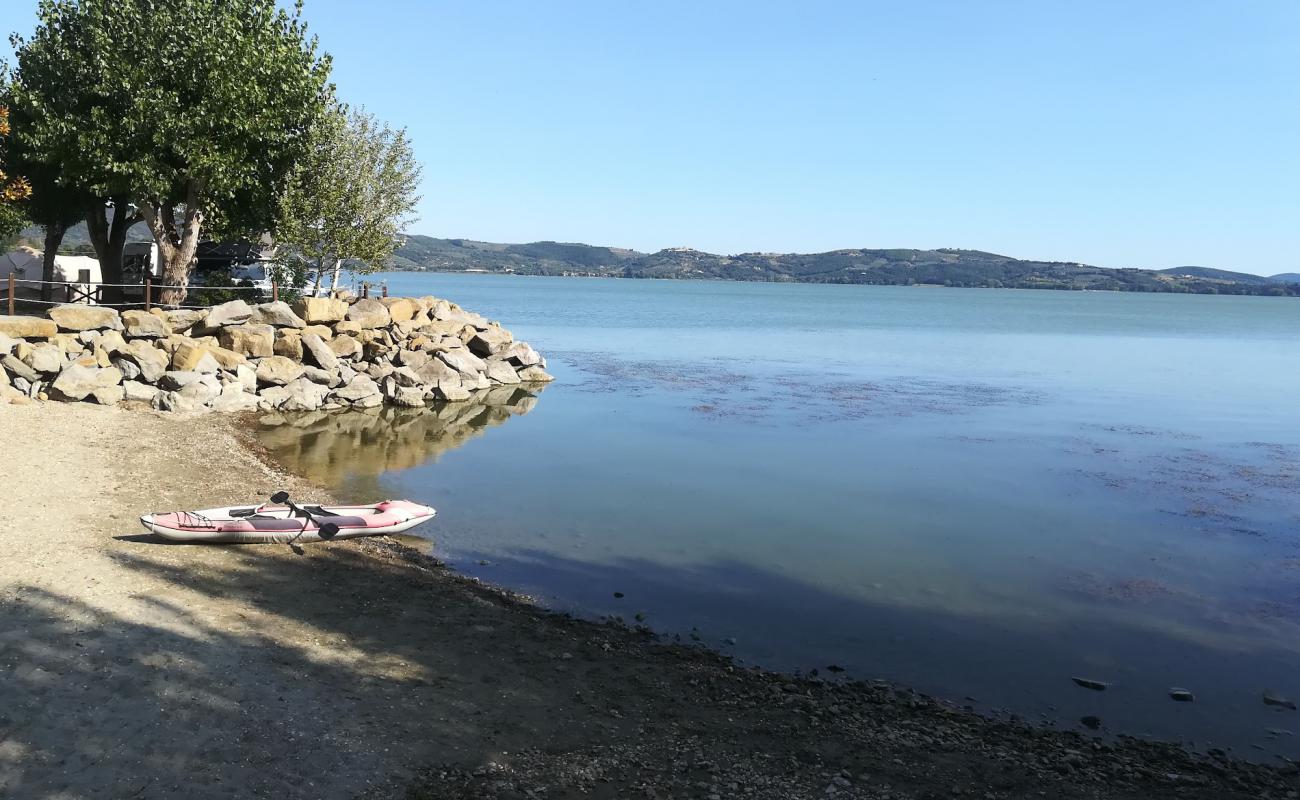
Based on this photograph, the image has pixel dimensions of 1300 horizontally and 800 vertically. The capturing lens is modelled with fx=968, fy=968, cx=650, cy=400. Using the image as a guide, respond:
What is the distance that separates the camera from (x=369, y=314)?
3322 cm

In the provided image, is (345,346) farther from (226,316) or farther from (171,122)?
(171,122)

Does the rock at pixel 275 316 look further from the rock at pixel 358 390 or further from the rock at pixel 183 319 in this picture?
the rock at pixel 358 390

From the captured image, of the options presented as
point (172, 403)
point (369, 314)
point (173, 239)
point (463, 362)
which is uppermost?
point (173, 239)

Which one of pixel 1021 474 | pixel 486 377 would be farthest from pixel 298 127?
pixel 1021 474

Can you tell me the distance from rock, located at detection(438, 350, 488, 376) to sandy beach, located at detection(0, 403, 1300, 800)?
2119 centimetres

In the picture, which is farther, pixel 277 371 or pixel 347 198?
pixel 347 198

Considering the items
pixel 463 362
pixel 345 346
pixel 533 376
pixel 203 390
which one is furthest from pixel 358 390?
pixel 533 376

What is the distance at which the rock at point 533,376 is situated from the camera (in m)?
37.5

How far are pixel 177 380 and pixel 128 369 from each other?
1.47 metres

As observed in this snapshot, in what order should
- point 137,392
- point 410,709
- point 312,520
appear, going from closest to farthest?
point 410,709, point 312,520, point 137,392

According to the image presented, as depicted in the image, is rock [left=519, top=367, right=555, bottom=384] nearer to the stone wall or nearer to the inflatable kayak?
the stone wall

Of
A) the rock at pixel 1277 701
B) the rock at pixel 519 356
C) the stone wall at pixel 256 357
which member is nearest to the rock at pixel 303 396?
the stone wall at pixel 256 357

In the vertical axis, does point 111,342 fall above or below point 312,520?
above

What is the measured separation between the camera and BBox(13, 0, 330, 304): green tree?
1152 inches
